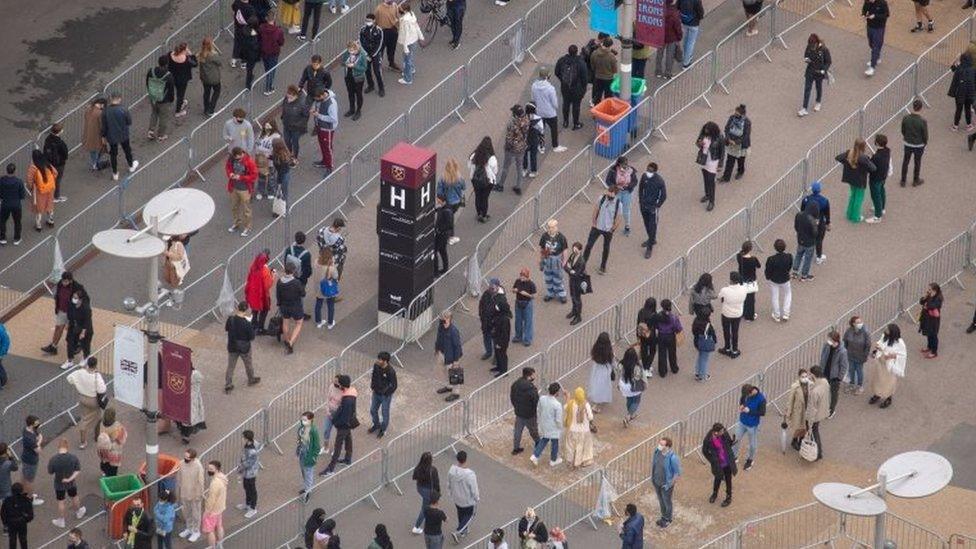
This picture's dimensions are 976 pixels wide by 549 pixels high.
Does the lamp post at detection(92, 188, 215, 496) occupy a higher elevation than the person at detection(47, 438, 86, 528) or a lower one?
higher

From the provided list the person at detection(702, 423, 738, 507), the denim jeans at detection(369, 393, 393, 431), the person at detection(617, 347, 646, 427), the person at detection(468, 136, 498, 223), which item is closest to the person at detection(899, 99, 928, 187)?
the person at detection(468, 136, 498, 223)

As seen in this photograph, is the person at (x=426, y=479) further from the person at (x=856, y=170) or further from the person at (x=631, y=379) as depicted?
the person at (x=856, y=170)

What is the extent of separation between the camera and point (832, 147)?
50281mm

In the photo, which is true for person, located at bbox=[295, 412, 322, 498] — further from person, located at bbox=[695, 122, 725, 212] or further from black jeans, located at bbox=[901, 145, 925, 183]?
black jeans, located at bbox=[901, 145, 925, 183]

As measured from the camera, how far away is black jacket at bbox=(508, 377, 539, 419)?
43.5m

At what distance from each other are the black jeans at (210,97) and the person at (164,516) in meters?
11.4

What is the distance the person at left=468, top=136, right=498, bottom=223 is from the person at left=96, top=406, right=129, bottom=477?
827cm

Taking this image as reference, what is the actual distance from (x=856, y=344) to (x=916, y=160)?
618 centimetres

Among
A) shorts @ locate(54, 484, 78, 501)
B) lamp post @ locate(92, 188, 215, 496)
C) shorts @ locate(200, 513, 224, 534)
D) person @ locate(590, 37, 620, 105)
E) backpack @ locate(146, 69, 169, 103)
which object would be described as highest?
lamp post @ locate(92, 188, 215, 496)

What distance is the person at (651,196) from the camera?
47.3m

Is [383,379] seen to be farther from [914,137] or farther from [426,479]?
[914,137]

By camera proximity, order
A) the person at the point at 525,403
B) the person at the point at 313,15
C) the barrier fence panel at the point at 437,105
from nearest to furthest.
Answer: the person at the point at 525,403 < the barrier fence panel at the point at 437,105 < the person at the point at 313,15

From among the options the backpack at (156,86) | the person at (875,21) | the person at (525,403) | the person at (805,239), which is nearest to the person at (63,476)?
the person at (525,403)

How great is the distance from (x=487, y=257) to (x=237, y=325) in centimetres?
549
